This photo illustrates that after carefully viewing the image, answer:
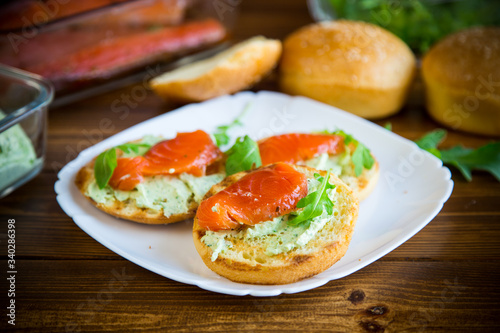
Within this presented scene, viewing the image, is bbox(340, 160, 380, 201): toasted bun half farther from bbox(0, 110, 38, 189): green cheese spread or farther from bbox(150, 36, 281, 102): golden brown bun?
bbox(0, 110, 38, 189): green cheese spread

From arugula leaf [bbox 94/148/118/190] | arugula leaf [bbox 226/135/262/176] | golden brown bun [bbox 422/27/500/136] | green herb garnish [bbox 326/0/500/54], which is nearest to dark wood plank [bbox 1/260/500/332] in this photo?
arugula leaf [bbox 94/148/118/190]

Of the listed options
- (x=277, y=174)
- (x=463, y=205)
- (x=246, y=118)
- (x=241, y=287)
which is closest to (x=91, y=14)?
(x=246, y=118)

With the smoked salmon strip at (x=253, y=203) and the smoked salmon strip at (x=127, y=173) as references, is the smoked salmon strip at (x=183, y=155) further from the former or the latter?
the smoked salmon strip at (x=253, y=203)

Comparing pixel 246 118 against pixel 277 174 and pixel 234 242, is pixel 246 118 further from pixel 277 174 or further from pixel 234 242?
pixel 234 242

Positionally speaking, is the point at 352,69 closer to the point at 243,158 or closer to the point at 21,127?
the point at 243,158

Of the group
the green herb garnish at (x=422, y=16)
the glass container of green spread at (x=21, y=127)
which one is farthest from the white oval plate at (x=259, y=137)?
the green herb garnish at (x=422, y=16)
